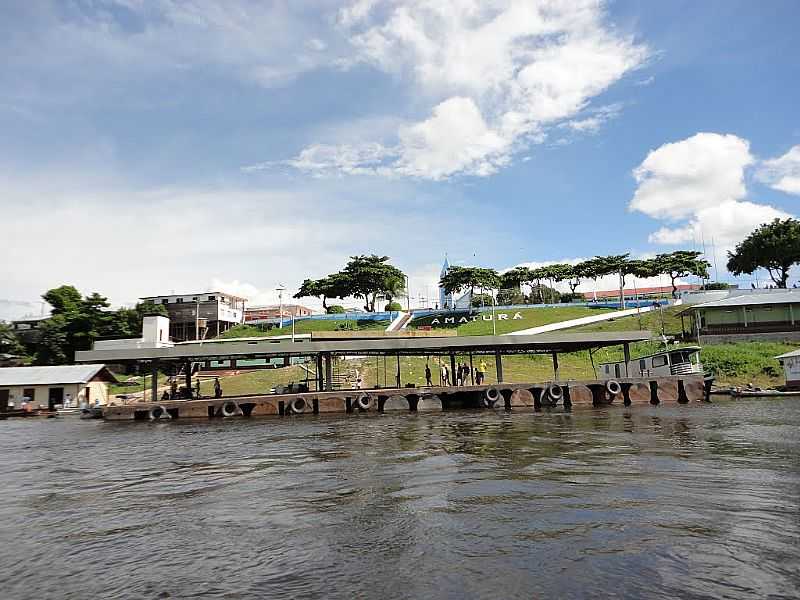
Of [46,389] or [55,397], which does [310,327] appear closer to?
[55,397]

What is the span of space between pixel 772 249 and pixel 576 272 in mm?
25749

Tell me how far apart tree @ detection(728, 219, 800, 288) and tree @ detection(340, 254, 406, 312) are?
4985cm

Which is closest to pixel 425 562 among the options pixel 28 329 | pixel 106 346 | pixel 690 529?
pixel 690 529

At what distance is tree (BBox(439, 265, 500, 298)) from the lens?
293 ft

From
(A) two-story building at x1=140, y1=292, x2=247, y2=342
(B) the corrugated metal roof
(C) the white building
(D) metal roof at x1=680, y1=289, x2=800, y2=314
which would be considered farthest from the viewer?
(A) two-story building at x1=140, y1=292, x2=247, y2=342

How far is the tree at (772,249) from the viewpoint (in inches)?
2832

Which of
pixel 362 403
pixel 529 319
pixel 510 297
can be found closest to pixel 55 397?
pixel 362 403

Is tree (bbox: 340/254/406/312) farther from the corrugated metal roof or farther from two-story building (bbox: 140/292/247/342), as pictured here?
the corrugated metal roof

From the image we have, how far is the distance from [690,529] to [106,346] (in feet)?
198

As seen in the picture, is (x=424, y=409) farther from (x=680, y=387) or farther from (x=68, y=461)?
(x=68, y=461)

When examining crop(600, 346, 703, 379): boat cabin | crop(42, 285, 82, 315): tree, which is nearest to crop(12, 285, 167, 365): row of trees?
crop(42, 285, 82, 315): tree

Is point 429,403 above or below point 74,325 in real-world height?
below

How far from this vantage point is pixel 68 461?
17359 millimetres

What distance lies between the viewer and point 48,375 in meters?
43.6
